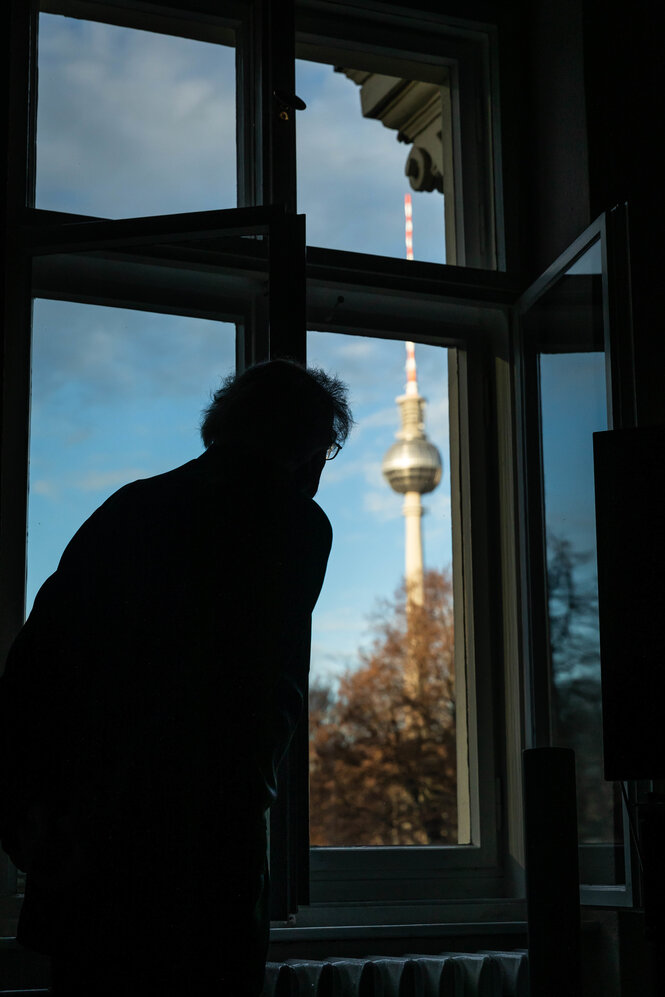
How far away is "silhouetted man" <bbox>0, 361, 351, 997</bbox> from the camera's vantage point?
1590 mm

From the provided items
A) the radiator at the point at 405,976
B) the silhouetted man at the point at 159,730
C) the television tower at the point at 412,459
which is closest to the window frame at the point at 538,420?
the radiator at the point at 405,976

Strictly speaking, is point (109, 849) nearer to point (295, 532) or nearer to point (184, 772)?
point (184, 772)

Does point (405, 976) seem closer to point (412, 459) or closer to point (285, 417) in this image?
point (285, 417)

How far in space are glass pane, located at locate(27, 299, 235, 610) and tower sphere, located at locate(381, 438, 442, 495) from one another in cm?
1779

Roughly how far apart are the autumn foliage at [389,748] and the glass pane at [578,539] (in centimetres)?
944

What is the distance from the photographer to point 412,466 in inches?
812

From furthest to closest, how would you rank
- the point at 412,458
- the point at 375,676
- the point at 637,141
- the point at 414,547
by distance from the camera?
the point at 412,458 < the point at 414,547 < the point at 375,676 < the point at 637,141

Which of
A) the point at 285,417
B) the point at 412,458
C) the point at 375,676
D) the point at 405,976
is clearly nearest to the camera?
the point at 285,417

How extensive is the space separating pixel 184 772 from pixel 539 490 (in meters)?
1.46

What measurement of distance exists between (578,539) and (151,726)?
4.57 feet

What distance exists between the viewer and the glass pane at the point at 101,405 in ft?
7.66

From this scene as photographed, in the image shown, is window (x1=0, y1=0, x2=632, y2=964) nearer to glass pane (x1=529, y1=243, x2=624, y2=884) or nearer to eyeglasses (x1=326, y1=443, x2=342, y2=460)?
glass pane (x1=529, y1=243, x2=624, y2=884)

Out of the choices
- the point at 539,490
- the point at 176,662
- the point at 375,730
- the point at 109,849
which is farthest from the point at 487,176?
the point at 375,730

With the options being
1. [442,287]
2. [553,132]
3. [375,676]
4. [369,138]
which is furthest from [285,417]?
[375,676]
